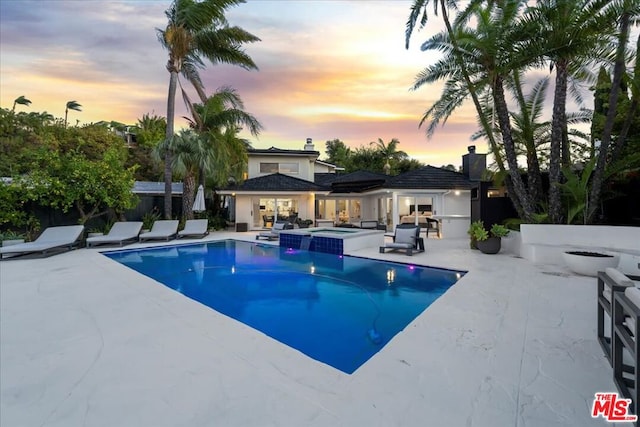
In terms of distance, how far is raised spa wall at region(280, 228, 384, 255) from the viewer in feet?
40.1

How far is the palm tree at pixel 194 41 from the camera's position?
1608cm

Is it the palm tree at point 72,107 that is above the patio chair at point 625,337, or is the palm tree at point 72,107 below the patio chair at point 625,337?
above

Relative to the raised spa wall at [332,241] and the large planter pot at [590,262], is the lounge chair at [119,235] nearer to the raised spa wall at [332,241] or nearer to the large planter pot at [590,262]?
the raised spa wall at [332,241]

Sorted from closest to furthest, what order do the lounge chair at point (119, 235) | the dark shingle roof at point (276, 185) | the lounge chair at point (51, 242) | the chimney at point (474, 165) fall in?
the lounge chair at point (51, 242)
the lounge chair at point (119, 235)
the chimney at point (474, 165)
the dark shingle roof at point (276, 185)

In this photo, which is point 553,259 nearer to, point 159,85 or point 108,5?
point 108,5

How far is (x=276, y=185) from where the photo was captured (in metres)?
20.9

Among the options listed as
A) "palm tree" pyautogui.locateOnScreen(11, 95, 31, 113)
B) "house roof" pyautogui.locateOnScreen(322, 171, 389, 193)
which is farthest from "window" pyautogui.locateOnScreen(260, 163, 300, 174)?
→ "palm tree" pyautogui.locateOnScreen(11, 95, 31, 113)

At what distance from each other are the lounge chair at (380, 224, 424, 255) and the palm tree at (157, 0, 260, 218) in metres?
13.0

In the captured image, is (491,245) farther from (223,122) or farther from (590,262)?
(223,122)

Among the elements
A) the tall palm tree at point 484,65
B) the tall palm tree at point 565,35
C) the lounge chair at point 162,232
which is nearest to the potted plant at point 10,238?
the lounge chair at point 162,232

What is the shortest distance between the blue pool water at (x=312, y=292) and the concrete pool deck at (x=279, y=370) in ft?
1.95

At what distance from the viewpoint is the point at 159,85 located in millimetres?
19031

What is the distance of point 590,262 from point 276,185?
17.1 m

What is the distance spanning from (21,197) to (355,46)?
16.8 m
